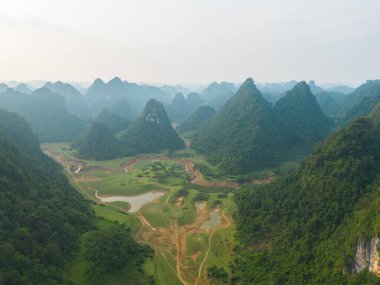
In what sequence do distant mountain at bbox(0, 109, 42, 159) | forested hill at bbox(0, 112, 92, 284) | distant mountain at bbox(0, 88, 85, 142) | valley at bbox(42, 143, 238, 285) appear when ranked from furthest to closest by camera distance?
distant mountain at bbox(0, 88, 85, 142) < distant mountain at bbox(0, 109, 42, 159) < valley at bbox(42, 143, 238, 285) < forested hill at bbox(0, 112, 92, 284)

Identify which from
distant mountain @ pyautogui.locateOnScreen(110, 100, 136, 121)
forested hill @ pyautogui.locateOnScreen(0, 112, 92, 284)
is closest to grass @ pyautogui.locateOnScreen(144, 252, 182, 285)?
forested hill @ pyautogui.locateOnScreen(0, 112, 92, 284)

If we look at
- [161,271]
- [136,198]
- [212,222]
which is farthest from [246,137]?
[161,271]

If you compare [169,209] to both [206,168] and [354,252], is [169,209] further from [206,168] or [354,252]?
[354,252]

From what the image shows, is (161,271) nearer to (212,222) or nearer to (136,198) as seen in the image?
(212,222)

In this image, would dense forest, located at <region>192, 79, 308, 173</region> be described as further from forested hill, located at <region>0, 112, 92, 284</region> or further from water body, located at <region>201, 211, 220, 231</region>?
forested hill, located at <region>0, 112, 92, 284</region>

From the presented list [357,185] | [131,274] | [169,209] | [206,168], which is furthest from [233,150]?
[131,274]

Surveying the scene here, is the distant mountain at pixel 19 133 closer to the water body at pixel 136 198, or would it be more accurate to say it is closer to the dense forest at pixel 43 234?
the water body at pixel 136 198

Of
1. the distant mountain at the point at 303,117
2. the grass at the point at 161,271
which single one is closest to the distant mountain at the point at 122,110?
the distant mountain at the point at 303,117
